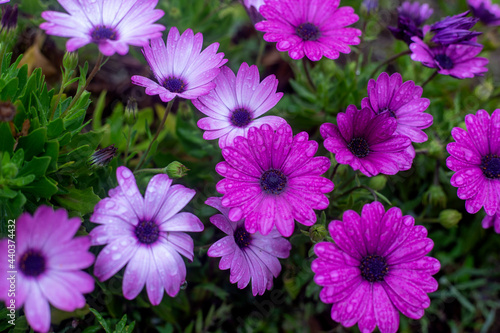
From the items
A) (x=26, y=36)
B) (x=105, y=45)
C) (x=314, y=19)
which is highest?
(x=105, y=45)

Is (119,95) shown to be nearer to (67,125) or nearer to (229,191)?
(67,125)

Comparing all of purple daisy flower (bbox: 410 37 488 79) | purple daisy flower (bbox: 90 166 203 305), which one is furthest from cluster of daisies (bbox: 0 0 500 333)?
purple daisy flower (bbox: 410 37 488 79)

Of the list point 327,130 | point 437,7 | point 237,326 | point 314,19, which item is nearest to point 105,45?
point 327,130

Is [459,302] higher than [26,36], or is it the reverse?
[26,36]

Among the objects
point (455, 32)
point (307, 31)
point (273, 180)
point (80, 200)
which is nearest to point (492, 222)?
point (455, 32)

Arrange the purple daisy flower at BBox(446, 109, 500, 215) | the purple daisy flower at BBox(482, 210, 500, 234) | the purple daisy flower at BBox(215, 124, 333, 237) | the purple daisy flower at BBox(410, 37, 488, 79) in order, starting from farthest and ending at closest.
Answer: the purple daisy flower at BBox(410, 37, 488, 79) → the purple daisy flower at BBox(482, 210, 500, 234) → the purple daisy flower at BBox(446, 109, 500, 215) → the purple daisy flower at BBox(215, 124, 333, 237)

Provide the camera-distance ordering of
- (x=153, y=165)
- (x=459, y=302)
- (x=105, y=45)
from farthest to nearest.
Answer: (x=459, y=302) < (x=153, y=165) < (x=105, y=45)

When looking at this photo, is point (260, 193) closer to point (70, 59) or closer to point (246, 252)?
point (246, 252)

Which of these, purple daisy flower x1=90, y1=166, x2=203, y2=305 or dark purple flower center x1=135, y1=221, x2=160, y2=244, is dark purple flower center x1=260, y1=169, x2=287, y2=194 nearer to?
purple daisy flower x1=90, y1=166, x2=203, y2=305
